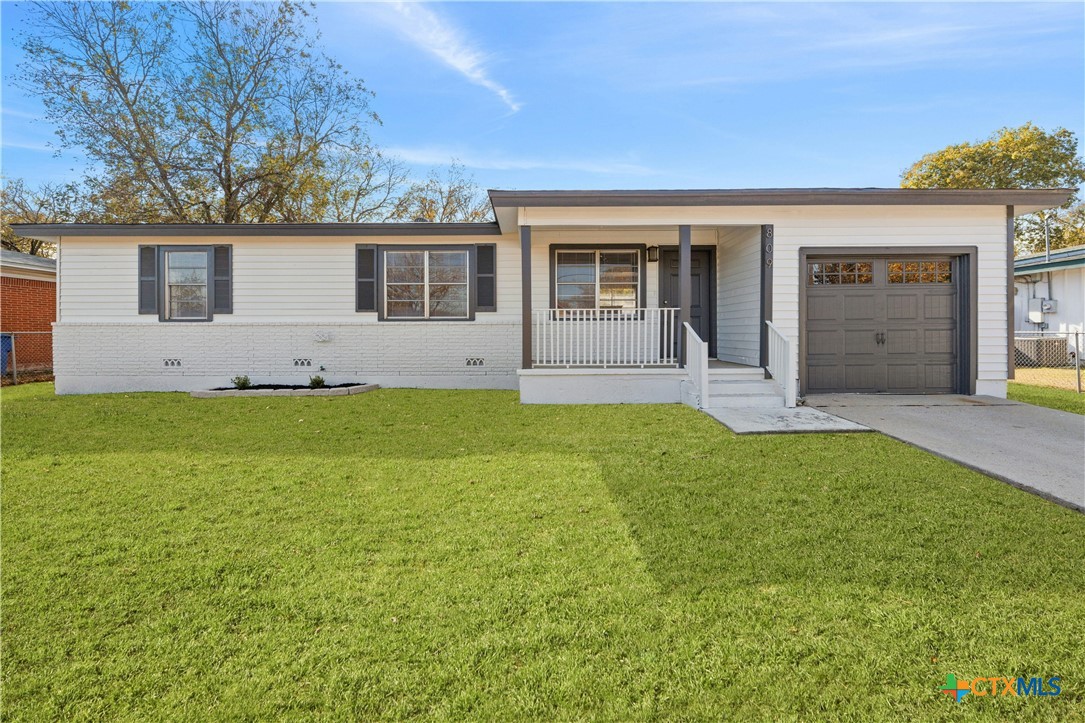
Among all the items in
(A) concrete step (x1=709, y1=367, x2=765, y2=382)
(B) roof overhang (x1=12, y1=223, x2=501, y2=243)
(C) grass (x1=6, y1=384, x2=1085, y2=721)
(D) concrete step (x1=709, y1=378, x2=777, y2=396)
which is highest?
(B) roof overhang (x1=12, y1=223, x2=501, y2=243)

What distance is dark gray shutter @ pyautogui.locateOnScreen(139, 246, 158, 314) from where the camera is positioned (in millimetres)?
9500

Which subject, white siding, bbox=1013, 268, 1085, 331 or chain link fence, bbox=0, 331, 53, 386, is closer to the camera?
chain link fence, bbox=0, 331, 53, 386

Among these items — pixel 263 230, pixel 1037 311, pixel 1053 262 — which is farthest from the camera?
pixel 1037 311

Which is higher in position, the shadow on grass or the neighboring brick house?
the neighboring brick house

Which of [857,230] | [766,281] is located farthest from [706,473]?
[857,230]

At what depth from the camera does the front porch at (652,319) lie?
7590 mm

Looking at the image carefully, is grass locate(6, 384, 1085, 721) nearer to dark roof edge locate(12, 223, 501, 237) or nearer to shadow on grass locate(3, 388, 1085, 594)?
shadow on grass locate(3, 388, 1085, 594)

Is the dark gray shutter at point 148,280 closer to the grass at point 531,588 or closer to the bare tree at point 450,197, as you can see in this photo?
the grass at point 531,588

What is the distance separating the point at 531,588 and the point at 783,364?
6.14m

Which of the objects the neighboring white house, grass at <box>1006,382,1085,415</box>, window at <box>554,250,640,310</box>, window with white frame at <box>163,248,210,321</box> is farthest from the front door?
the neighboring white house

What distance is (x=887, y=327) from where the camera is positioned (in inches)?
314

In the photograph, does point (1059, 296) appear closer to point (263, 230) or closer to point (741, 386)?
point (741, 386)

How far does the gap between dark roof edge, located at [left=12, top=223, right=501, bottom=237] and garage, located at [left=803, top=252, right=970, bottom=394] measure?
569 cm

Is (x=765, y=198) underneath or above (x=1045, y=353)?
above
